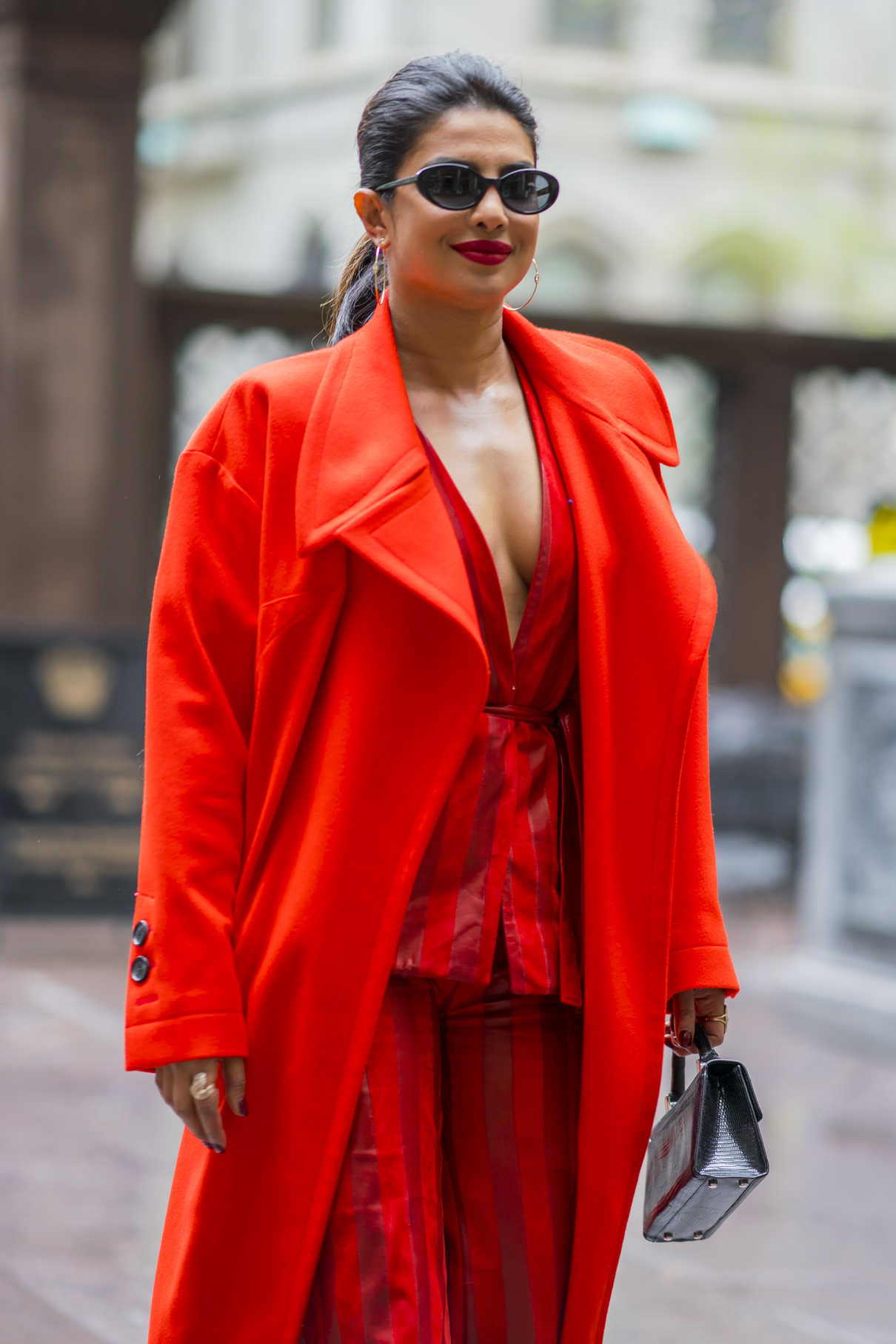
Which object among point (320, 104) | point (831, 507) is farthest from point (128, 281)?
point (320, 104)

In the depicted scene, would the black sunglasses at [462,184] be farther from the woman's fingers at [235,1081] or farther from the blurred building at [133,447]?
the blurred building at [133,447]

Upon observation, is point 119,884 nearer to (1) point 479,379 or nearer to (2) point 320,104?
(1) point 479,379

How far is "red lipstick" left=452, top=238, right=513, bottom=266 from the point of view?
7.12ft

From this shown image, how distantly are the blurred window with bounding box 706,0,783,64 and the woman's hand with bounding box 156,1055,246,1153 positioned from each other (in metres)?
36.1

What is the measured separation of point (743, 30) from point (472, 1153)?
37166mm

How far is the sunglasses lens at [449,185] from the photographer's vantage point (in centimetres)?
215

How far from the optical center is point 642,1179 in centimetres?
538

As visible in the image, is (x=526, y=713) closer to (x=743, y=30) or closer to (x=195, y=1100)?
(x=195, y=1100)

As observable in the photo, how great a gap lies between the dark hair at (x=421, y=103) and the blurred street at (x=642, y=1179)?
137 centimetres

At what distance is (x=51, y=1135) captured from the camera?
4879 mm

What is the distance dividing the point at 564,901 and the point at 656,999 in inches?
6.1

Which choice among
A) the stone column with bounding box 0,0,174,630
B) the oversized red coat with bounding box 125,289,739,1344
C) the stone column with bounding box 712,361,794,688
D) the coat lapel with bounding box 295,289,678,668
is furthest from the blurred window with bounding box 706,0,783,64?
the oversized red coat with bounding box 125,289,739,1344

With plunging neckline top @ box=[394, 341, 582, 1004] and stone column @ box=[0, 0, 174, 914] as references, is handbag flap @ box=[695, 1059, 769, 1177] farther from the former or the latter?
stone column @ box=[0, 0, 174, 914]

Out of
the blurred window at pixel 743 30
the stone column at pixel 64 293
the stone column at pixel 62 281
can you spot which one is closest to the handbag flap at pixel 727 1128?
the stone column at pixel 64 293
